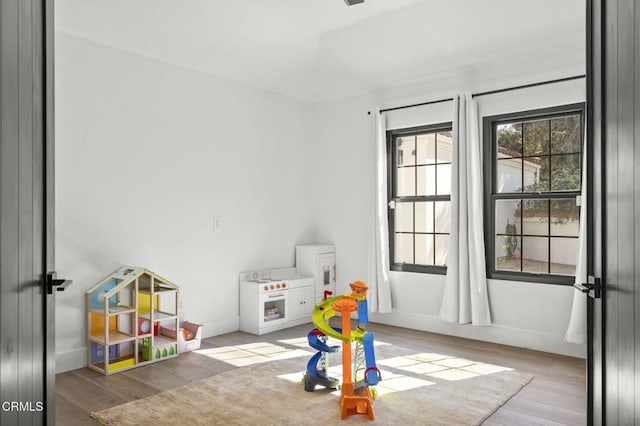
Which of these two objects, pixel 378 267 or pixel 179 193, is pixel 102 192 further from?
pixel 378 267

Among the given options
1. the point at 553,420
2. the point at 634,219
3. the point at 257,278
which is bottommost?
the point at 553,420

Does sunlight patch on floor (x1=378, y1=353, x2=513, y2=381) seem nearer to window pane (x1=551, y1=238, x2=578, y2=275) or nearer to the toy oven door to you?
window pane (x1=551, y1=238, x2=578, y2=275)

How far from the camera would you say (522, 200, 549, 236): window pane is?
392cm

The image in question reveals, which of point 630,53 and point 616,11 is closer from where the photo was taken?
point 630,53

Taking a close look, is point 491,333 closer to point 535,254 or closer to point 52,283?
point 535,254

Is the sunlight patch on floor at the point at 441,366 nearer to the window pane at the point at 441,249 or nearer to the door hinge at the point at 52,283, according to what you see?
the window pane at the point at 441,249

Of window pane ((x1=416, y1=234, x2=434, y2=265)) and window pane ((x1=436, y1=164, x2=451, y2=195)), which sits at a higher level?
window pane ((x1=436, y1=164, x2=451, y2=195))

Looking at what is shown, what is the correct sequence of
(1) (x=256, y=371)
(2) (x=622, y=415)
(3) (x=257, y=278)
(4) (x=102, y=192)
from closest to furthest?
(2) (x=622, y=415)
(1) (x=256, y=371)
(4) (x=102, y=192)
(3) (x=257, y=278)

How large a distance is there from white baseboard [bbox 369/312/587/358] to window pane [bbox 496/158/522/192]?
1.26 meters

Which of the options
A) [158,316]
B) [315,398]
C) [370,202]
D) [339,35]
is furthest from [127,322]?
[339,35]

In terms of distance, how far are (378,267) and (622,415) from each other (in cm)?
341

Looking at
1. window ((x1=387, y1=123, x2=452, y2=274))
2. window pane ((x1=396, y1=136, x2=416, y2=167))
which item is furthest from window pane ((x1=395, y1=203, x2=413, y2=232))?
window pane ((x1=396, y1=136, x2=416, y2=167))

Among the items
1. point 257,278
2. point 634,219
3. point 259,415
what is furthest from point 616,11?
point 257,278

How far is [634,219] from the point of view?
1.21 meters
